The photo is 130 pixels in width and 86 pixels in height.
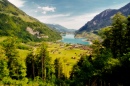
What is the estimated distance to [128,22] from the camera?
51.3 m

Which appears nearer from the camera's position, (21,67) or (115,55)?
(115,55)

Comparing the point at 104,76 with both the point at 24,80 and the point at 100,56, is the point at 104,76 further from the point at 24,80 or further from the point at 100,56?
the point at 24,80

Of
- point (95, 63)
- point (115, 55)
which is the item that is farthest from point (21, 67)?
point (115, 55)

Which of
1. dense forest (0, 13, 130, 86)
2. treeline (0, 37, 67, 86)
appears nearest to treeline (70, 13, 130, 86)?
dense forest (0, 13, 130, 86)

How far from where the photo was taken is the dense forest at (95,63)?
44.1m

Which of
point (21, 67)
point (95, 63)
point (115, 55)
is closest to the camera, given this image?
point (115, 55)

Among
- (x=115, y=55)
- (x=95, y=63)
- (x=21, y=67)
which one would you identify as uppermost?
(x=115, y=55)

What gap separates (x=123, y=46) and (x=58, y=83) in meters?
44.9

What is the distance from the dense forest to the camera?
145 ft

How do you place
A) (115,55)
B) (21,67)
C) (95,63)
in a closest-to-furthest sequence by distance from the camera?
(115,55) → (95,63) → (21,67)

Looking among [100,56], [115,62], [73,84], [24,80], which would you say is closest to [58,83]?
[73,84]

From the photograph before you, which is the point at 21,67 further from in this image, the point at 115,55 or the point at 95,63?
the point at 115,55

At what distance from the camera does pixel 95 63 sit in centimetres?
5559

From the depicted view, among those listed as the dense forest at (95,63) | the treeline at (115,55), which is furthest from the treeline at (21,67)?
the treeline at (115,55)
